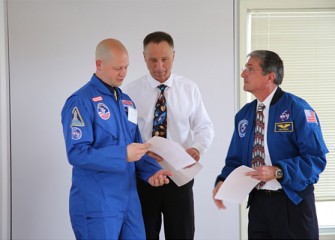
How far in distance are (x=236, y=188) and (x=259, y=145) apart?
0.27m

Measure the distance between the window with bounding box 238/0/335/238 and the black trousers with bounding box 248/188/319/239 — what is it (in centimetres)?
168

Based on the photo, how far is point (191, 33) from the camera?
13.1 feet

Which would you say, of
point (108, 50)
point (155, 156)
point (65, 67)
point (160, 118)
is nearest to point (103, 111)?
point (108, 50)

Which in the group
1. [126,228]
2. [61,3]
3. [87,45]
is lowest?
[126,228]

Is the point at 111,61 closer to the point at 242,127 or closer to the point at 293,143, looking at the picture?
the point at 242,127

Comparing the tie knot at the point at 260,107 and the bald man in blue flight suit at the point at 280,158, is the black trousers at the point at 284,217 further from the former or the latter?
the tie knot at the point at 260,107

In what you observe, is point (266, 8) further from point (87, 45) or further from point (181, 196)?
point (181, 196)

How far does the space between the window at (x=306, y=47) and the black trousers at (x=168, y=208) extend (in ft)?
4.78

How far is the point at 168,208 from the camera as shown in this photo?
9.36 ft

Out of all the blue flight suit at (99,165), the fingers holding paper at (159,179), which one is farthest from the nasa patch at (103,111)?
the fingers holding paper at (159,179)

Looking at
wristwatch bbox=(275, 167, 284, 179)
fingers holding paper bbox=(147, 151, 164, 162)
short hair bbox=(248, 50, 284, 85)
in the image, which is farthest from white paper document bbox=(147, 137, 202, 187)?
short hair bbox=(248, 50, 284, 85)

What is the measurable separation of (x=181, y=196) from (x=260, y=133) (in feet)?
2.21

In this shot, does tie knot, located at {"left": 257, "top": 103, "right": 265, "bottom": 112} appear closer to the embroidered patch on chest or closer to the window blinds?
the embroidered patch on chest

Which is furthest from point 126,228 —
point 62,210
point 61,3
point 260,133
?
point 61,3
